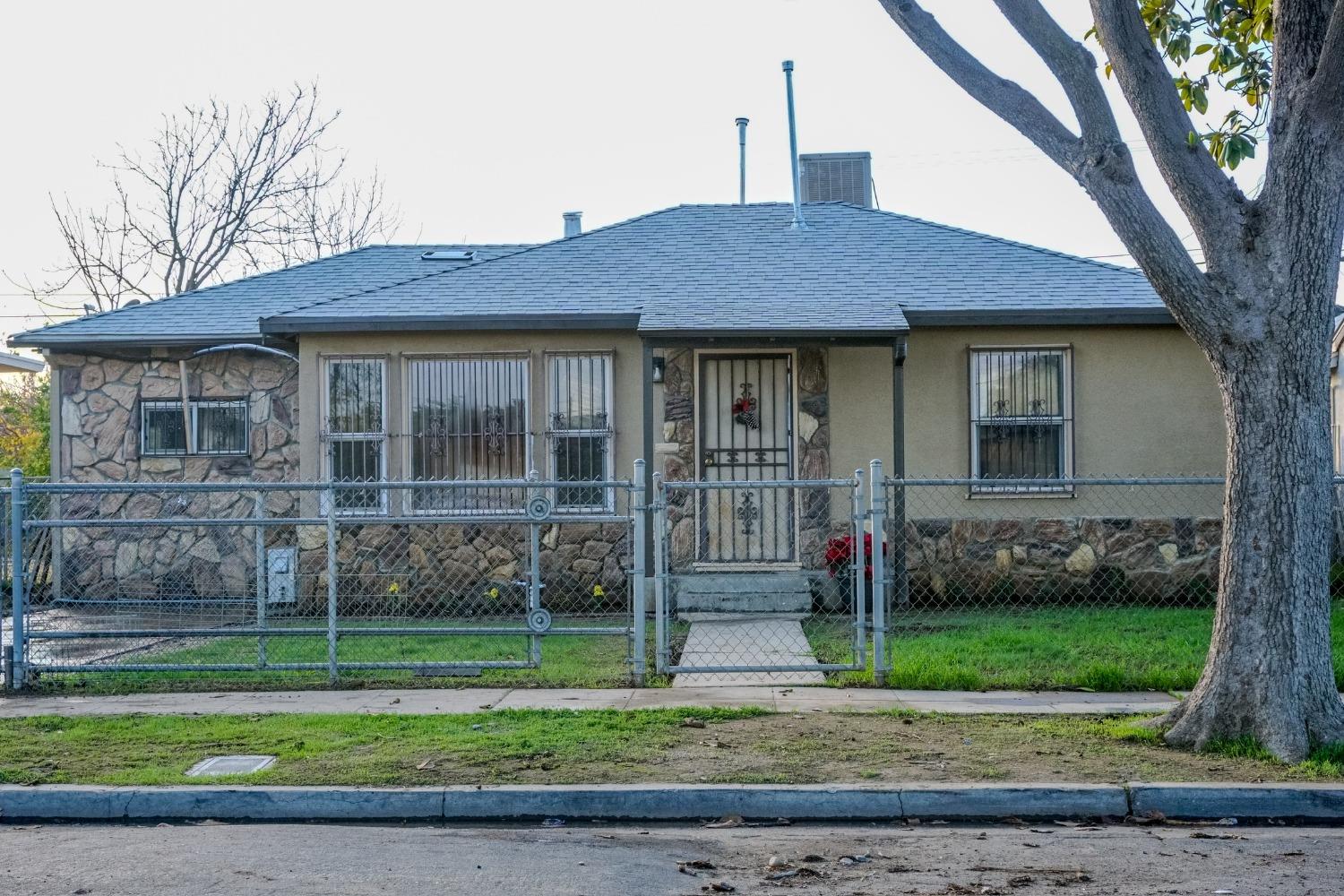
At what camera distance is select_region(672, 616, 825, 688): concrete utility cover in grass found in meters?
9.84

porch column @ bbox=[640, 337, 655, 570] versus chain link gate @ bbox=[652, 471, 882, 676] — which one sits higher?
porch column @ bbox=[640, 337, 655, 570]

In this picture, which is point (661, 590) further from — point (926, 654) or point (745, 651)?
point (926, 654)

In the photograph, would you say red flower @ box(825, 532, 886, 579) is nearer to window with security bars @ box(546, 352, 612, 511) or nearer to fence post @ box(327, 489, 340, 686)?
window with security bars @ box(546, 352, 612, 511)

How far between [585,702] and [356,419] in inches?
270

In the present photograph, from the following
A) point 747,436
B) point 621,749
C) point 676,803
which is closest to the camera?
point 676,803

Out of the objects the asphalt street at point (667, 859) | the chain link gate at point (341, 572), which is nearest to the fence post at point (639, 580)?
the chain link gate at point (341, 572)

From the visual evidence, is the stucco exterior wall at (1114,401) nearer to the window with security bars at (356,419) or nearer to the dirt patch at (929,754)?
the window with security bars at (356,419)

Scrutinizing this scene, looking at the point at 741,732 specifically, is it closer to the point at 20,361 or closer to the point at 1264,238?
the point at 1264,238

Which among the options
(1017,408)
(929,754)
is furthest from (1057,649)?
(1017,408)

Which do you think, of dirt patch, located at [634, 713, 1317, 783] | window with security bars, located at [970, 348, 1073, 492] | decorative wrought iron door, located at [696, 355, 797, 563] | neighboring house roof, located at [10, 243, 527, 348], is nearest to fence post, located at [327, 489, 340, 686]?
dirt patch, located at [634, 713, 1317, 783]

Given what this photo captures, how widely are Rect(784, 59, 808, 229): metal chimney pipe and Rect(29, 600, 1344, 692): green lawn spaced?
598cm

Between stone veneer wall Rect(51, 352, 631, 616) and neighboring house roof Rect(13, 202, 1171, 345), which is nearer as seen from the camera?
neighboring house roof Rect(13, 202, 1171, 345)

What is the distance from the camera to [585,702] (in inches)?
347

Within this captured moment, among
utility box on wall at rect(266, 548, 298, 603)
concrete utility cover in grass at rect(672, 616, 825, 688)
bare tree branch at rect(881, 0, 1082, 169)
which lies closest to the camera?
bare tree branch at rect(881, 0, 1082, 169)
